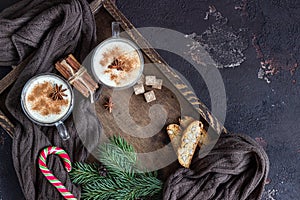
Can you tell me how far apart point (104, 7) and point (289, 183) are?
1157 mm

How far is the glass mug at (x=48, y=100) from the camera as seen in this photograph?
1.88m

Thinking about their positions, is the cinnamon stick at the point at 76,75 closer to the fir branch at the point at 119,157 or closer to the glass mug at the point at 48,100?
the glass mug at the point at 48,100

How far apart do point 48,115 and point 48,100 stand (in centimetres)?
6

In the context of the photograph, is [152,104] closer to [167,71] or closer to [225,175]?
[167,71]

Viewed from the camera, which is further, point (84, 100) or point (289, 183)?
point (289, 183)

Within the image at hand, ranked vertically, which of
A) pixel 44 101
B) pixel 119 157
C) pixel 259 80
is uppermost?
pixel 44 101

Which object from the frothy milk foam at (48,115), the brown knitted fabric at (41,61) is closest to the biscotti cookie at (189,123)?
the brown knitted fabric at (41,61)

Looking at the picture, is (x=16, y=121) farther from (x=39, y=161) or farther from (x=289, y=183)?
(x=289, y=183)

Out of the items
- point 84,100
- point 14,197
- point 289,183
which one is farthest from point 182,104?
point 14,197

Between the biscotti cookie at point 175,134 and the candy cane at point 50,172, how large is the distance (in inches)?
16.4

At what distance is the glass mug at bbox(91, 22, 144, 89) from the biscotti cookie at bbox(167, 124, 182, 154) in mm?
237

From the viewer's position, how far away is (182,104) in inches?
77.3

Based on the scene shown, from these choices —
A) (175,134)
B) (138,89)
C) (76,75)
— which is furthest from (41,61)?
(175,134)

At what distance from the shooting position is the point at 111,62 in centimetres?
193
